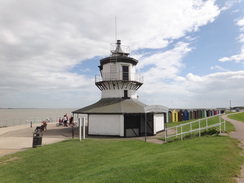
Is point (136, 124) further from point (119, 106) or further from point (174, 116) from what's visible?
point (174, 116)

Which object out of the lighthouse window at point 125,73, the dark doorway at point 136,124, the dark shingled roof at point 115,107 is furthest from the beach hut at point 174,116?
the lighthouse window at point 125,73

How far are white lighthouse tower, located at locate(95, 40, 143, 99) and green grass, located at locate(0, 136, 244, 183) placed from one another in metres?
9.55

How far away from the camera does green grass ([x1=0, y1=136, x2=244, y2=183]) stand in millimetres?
5566

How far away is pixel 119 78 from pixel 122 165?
596 inches

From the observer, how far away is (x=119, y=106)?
63.9 ft

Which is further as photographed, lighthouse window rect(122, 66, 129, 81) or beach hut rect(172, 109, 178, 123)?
beach hut rect(172, 109, 178, 123)

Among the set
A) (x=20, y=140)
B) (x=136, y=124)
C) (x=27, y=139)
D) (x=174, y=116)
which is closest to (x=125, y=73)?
(x=136, y=124)

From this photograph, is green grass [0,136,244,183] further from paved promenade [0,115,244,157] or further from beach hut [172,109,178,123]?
beach hut [172,109,178,123]

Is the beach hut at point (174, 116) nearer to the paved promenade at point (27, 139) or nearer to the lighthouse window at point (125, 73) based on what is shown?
the paved promenade at point (27, 139)

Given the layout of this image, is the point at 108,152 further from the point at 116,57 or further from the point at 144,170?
the point at 116,57

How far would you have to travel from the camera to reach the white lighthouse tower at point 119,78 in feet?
72.0

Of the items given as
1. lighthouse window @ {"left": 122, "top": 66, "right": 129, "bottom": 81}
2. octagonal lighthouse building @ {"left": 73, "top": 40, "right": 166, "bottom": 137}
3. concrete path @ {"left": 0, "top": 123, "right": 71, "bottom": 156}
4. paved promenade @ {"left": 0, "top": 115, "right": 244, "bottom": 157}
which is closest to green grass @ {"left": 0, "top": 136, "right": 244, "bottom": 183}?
paved promenade @ {"left": 0, "top": 115, "right": 244, "bottom": 157}

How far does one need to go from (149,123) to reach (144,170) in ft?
46.5

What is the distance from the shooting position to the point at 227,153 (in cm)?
727
